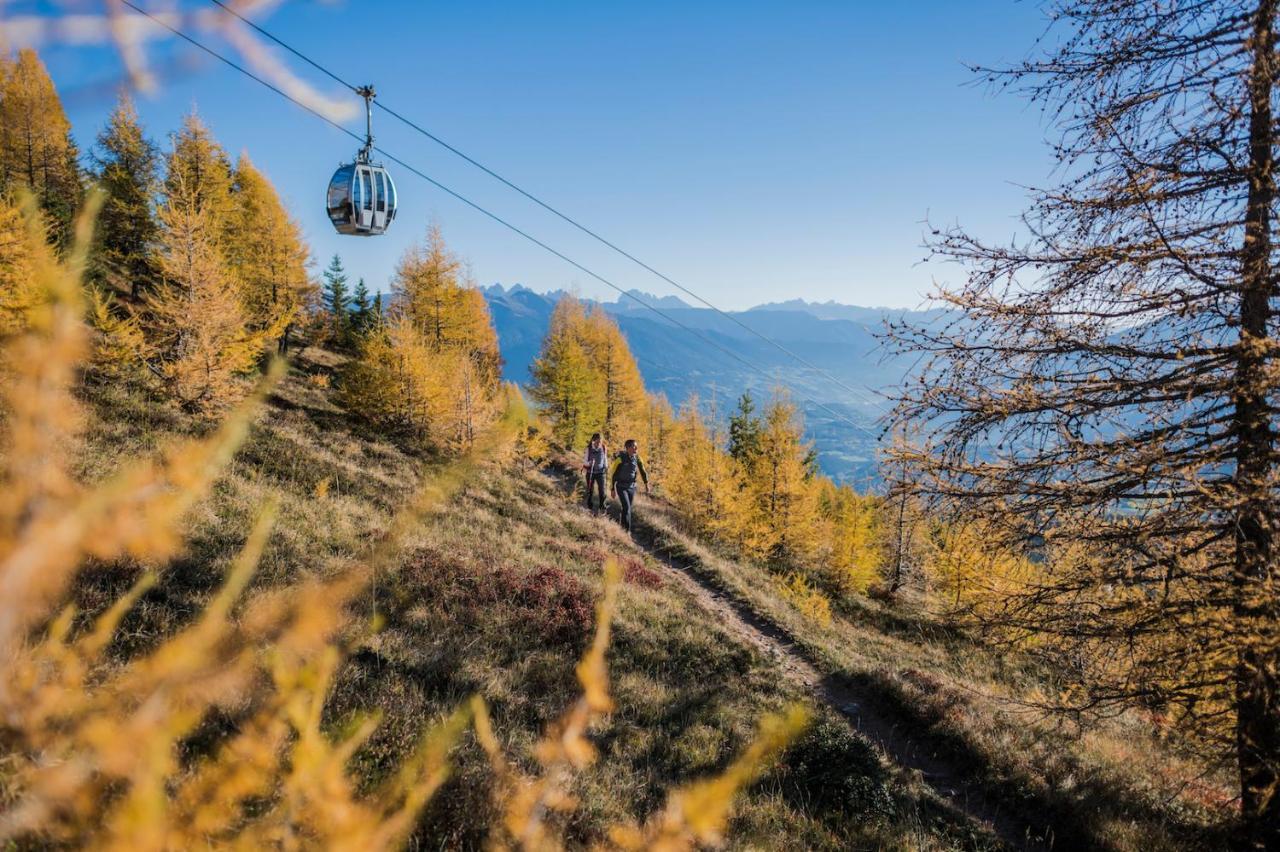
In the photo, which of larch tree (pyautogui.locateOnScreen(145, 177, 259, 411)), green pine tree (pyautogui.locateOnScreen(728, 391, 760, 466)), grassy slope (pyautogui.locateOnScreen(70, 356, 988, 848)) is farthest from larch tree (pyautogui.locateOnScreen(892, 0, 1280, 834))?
green pine tree (pyautogui.locateOnScreen(728, 391, 760, 466))

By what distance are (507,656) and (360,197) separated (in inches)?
298

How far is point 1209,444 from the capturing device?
5309mm

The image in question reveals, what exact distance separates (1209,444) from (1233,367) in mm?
706

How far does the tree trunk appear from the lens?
4656 mm

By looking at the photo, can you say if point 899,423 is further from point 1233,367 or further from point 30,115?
point 30,115

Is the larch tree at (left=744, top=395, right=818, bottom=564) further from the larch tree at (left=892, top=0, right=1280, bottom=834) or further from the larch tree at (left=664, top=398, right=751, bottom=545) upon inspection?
the larch tree at (left=892, top=0, right=1280, bottom=834)

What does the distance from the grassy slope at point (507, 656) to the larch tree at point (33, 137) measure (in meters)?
31.9

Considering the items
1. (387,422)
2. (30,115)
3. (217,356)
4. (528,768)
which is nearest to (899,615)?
(387,422)

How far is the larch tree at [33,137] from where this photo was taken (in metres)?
31.7

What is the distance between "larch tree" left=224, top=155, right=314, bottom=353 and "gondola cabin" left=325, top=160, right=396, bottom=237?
2375 cm

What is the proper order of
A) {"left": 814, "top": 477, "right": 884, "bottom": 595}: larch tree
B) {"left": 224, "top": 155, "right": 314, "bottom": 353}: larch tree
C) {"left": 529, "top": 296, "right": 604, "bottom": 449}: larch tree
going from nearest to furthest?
{"left": 814, "top": 477, "right": 884, "bottom": 595}: larch tree < {"left": 224, "top": 155, "right": 314, "bottom": 353}: larch tree < {"left": 529, "top": 296, "right": 604, "bottom": 449}: larch tree

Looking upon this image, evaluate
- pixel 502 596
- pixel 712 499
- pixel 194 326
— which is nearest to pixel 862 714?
pixel 502 596

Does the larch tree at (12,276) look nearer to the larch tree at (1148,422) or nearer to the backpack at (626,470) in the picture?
the backpack at (626,470)

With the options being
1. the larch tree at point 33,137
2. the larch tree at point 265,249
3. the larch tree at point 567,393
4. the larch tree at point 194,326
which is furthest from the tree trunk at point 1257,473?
the larch tree at point 33,137
